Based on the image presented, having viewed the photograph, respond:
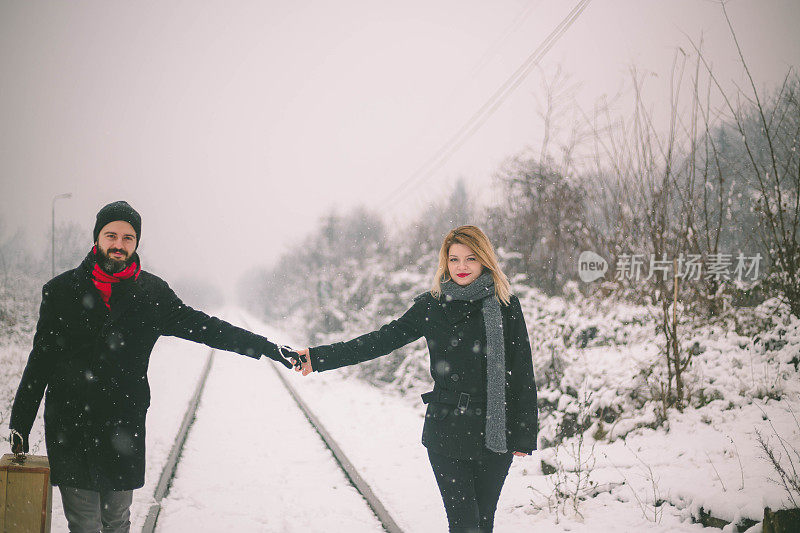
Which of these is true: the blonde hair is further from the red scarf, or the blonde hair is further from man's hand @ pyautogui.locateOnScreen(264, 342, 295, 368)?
the red scarf

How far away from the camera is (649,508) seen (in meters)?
3.97

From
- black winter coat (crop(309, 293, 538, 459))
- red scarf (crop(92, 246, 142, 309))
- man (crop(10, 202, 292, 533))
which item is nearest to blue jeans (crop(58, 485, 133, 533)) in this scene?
man (crop(10, 202, 292, 533))

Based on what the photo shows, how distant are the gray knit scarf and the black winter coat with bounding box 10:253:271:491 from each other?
1.73m

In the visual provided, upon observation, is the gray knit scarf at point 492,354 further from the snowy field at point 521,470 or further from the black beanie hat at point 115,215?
the snowy field at point 521,470

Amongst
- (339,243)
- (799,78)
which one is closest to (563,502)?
(799,78)

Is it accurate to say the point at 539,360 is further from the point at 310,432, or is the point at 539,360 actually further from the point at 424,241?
the point at 424,241

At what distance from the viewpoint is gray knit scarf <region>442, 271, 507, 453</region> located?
2475 mm

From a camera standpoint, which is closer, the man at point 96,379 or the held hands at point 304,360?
the man at point 96,379

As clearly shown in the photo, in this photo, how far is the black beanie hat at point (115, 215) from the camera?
2635 millimetres

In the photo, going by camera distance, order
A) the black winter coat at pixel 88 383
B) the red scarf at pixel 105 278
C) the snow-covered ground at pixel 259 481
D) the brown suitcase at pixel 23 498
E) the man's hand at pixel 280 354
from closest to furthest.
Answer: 1. the brown suitcase at pixel 23 498
2. the black winter coat at pixel 88 383
3. the red scarf at pixel 105 278
4. the man's hand at pixel 280 354
5. the snow-covered ground at pixel 259 481

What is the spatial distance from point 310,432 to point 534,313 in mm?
3968

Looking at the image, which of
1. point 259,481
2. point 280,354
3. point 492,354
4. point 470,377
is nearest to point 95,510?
point 280,354

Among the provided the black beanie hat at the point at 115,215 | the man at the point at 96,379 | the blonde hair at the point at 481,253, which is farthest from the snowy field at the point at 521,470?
the black beanie hat at the point at 115,215

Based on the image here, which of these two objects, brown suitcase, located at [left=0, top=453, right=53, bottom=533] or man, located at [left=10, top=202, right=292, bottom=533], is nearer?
brown suitcase, located at [left=0, top=453, right=53, bottom=533]
